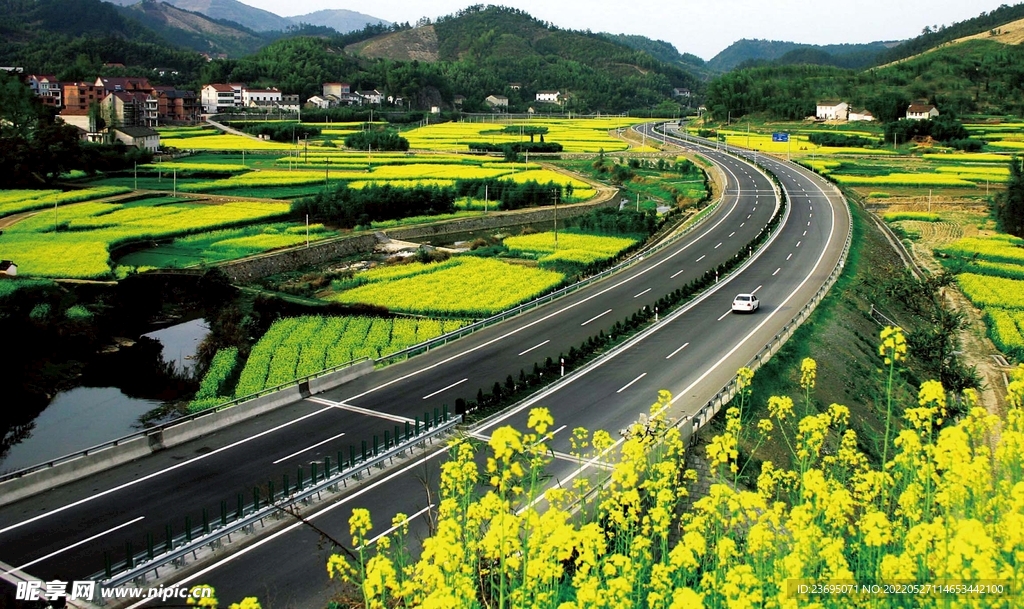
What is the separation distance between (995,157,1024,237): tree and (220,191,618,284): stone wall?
89.9 feet

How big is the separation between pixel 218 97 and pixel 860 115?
9593 centimetres

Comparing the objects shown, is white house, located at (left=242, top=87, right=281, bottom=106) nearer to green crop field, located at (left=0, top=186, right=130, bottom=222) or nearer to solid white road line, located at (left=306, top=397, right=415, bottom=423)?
green crop field, located at (left=0, top=186, right=130, bottom=222)

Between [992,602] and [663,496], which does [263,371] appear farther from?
[992,602]

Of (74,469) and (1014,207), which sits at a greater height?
(1014,207)

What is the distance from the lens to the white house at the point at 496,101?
17464cm

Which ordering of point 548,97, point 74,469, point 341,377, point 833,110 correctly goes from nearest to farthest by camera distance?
point 74,469, point 341,377, point 833,110, point 548,97

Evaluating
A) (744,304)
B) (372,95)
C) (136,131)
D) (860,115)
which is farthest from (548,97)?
(744,304)

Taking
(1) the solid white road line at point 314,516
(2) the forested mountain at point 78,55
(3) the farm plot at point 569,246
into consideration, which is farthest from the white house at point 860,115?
(1) the solid white road line at point 314,516

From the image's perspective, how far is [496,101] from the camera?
176m

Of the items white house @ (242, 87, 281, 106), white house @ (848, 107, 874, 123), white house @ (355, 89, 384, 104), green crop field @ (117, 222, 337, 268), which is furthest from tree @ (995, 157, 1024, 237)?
white house @ (355, 89, 384, 104)

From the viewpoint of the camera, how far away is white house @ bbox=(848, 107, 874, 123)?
132 m

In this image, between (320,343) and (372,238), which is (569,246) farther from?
(320,343)

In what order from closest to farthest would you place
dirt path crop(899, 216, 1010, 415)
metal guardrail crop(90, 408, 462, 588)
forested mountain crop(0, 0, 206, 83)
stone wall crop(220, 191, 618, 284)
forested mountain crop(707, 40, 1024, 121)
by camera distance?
metal guardrail crop(90, 408, 462, 588) < dirt path crop(899, 216, 1010, 415) < stone wall crop(220, 191, 618, 284) < forested mountain crop(707, 40, 1024, 121) < forested mountain crop(0, 0, 206, 83)

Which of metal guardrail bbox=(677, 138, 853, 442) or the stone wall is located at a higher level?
the stone wall
